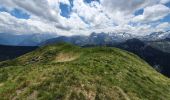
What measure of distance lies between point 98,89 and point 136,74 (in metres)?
18.6

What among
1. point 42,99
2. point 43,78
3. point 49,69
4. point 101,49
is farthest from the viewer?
point 101,49

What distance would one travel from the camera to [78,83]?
48.1 meters

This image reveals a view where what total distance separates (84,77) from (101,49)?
42387 mm

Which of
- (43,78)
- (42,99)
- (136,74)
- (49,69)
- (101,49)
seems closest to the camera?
(42,99)

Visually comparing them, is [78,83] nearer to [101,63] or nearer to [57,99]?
[57,99]

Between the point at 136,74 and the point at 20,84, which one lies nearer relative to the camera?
the point at 20,84

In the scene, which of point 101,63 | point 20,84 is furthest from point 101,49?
point 20,84

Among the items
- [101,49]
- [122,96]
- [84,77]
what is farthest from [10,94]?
[101,49]

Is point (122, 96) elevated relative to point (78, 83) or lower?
lower

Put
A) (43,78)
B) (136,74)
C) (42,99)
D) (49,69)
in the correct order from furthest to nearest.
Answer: (136,74) < (49,69) < (43,78) < (42,99)

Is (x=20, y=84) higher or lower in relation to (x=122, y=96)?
higher

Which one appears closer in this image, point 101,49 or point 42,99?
point 42,99

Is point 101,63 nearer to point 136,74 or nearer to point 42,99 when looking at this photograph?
point 136,74

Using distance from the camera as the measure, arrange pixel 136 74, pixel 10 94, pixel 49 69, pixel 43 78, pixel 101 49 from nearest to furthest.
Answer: pixel 10 94 → pixel 43 78 → pixel 49 69 → pixel 136 74 → pixel 101 49
